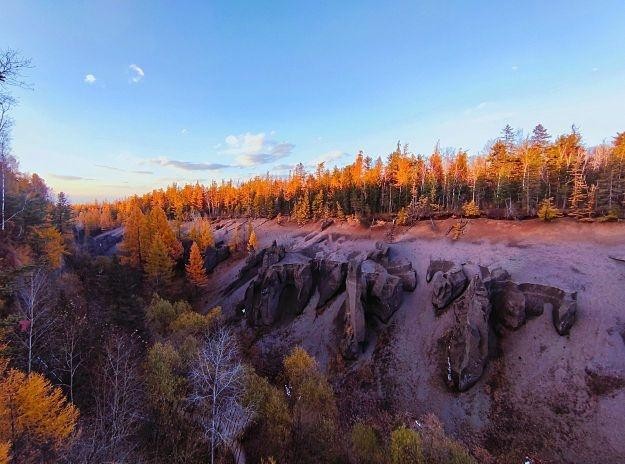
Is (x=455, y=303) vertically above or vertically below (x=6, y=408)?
below

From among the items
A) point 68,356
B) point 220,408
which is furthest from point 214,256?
point 220,408

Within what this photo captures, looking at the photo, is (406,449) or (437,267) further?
(437,267)

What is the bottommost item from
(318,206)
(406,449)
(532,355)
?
(532,355)

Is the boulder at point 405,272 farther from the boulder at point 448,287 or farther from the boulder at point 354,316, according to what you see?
the boulder at point 354,316

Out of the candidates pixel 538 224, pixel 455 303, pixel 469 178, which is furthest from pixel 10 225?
pixel 469 178

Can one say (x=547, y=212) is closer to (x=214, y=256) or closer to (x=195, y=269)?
(x=195, y=269)

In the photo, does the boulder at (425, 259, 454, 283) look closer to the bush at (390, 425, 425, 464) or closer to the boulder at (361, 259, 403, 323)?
the boulder at (361, 259, 403, 323)

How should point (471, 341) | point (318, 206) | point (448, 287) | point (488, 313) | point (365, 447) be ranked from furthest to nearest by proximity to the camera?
point (318, 206), point (448, 287), point (488, 313), point (471, 341), point (365, 447)

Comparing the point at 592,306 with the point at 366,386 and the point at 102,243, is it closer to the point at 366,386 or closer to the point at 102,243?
the point at 366,386

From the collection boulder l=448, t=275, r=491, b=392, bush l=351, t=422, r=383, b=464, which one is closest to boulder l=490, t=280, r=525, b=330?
boulder l=448, t=275, r=491, b=392
